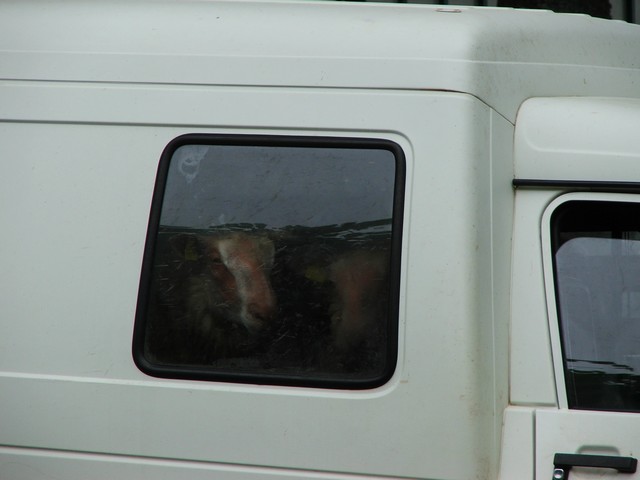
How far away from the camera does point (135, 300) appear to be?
2.45 meters

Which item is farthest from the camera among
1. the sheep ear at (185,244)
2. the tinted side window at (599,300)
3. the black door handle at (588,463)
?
the sheep ear at (185,244)

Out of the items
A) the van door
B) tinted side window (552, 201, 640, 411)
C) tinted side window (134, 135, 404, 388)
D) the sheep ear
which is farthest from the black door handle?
the sheep ear

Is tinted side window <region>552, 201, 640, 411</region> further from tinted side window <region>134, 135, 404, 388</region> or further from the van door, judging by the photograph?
tinted side window <region>134, 135, 404, 388</region>

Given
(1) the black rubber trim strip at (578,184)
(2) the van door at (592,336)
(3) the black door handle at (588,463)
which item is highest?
(1) the black rubber trim strip at (578,184)

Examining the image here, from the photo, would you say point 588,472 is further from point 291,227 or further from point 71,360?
point 71,360

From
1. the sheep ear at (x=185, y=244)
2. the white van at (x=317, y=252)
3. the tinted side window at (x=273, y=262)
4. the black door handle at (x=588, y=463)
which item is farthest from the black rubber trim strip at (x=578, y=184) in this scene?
the sheep ear at (x=185, y=244)

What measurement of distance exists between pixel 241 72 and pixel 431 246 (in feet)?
2.64

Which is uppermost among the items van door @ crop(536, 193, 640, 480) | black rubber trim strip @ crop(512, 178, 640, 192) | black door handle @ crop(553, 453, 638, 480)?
black rubber trim strip @ crop(512, 178, 640, 192)

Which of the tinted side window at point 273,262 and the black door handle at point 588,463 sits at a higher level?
the tinted side window at point 273,262

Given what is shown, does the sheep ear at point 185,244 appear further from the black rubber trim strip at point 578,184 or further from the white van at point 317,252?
the black rubber trim strip at point 578,184

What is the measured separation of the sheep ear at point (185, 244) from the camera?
2.49m

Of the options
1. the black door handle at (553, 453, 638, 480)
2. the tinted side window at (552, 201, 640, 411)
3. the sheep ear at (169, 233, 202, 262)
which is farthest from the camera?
the sheep ear at (169, 233, 202, 262)

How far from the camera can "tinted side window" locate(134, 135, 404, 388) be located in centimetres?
235

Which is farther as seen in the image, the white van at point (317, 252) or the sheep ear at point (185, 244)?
the sheep ear at point (185, 244)
